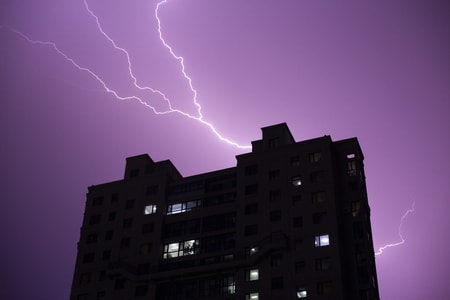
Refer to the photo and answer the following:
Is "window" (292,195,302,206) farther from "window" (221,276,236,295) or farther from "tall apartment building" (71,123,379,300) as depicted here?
"window" (221,276,236,295)

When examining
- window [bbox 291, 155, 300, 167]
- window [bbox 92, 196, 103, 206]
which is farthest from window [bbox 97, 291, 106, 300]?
window [bbox 291, 155, 300, 167]

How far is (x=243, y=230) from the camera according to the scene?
8556 cm

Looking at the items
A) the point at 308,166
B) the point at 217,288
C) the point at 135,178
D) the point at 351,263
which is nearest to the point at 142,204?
the point at 135,178

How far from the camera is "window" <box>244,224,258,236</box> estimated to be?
3344 inches

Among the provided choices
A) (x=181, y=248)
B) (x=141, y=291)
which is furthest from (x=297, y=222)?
(x=141, y=291)

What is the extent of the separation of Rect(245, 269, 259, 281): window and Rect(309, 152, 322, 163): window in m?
17.4

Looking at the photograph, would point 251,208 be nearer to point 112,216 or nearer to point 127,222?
point 127,222

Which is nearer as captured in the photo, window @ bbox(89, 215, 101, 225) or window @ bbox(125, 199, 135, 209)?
window @ bbox(125, 199, 135, 209)

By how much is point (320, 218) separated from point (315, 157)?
9.77 meters

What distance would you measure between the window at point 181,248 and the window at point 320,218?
59.5 ft

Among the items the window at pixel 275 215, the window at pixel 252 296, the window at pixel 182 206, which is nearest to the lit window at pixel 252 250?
the window at pixel 275 215

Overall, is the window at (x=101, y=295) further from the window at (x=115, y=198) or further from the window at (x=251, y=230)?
the window at (x=251, y=230)

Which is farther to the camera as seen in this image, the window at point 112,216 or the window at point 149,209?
the window at point 112,216

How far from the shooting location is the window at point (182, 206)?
9281 centimetres
